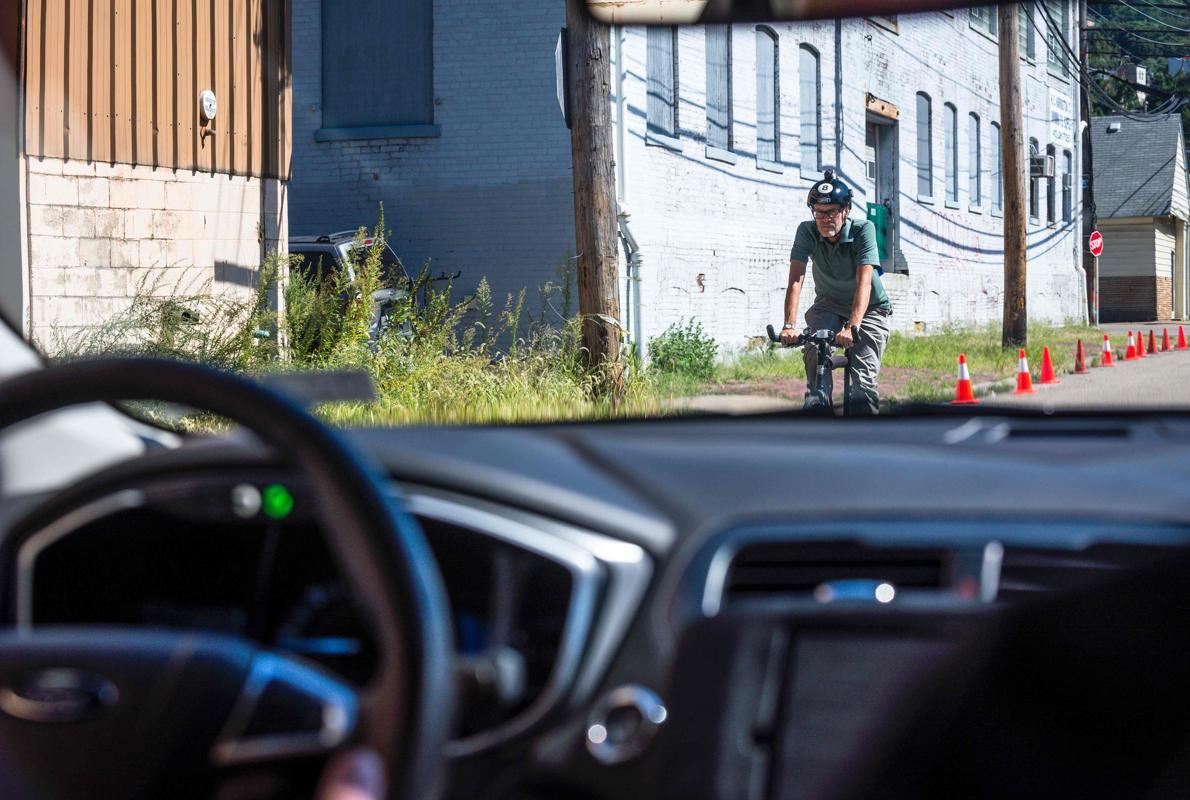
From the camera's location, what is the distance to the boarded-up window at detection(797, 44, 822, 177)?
12.2 ft

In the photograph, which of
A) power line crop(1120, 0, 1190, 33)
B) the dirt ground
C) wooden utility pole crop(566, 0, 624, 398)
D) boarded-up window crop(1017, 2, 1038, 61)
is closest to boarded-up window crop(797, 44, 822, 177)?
the dirt ground

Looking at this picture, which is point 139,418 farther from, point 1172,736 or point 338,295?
point 338,295

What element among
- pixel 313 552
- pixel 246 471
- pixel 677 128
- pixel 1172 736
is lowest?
pixel 1172 736

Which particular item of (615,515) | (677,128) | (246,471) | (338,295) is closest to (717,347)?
(615,515)

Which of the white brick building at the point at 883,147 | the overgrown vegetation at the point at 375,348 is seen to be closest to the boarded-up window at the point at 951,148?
the white brick building at the point at 883,147

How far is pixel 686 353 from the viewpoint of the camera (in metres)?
4.73

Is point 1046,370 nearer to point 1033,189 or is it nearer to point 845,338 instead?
point 1033,189

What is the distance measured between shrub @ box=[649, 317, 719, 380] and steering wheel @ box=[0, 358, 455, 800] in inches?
92.2

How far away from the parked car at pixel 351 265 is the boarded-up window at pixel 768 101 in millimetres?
2743

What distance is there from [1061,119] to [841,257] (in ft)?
3.54

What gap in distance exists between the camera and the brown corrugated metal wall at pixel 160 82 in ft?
23.4

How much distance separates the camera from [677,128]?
10.4m

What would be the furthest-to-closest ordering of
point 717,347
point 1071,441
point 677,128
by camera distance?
point 677,128
point 717,347
point 1071,441

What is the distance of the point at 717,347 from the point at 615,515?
182 centimetres
